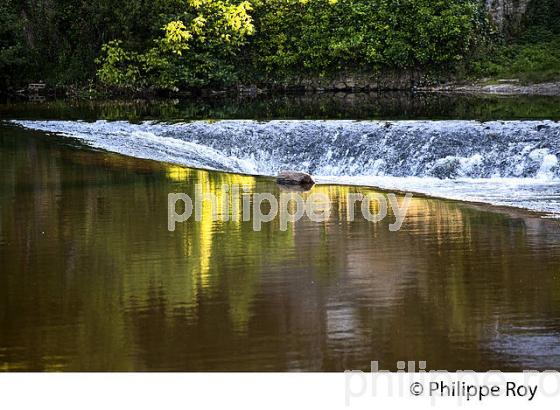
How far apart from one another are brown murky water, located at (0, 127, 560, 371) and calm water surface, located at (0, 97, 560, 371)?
0.07 ft

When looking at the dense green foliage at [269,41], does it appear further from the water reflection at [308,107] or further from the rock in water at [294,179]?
the rock in water at [294,179]

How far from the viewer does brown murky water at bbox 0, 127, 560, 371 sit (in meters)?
7.58

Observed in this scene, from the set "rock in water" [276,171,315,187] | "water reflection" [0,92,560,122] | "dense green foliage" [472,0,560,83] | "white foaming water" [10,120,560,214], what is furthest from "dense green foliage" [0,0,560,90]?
"rock in water" [276,171,315,187]

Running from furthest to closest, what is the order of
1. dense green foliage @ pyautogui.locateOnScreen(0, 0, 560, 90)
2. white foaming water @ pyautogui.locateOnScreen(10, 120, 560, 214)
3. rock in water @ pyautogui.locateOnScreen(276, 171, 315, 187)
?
1. dense green foliage @ pyautogui.locateOnScreen(0, 0, 560, 90)
2. white foaming water @ pyautogui.locateOnScreen(10, 120, 560, 214)
3. rock in water @ pyautogui.locateOnScreen(276, 171, 315, 187)

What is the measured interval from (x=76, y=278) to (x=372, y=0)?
102 feet

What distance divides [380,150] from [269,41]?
19936mm

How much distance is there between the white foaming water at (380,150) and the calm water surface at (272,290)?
3.86 metres

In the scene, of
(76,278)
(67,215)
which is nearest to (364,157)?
(67,215)

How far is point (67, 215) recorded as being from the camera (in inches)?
528

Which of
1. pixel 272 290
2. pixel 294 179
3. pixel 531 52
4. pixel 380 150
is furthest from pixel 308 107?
pixel 272 290

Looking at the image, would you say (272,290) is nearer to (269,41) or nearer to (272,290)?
(272,290)

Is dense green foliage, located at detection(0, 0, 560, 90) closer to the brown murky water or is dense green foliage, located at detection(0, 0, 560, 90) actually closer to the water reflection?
the water reflection

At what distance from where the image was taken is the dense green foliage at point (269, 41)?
37.5 meters

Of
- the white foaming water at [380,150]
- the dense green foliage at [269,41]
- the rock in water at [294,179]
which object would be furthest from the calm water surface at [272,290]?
the dense green foliage at [269,41]
